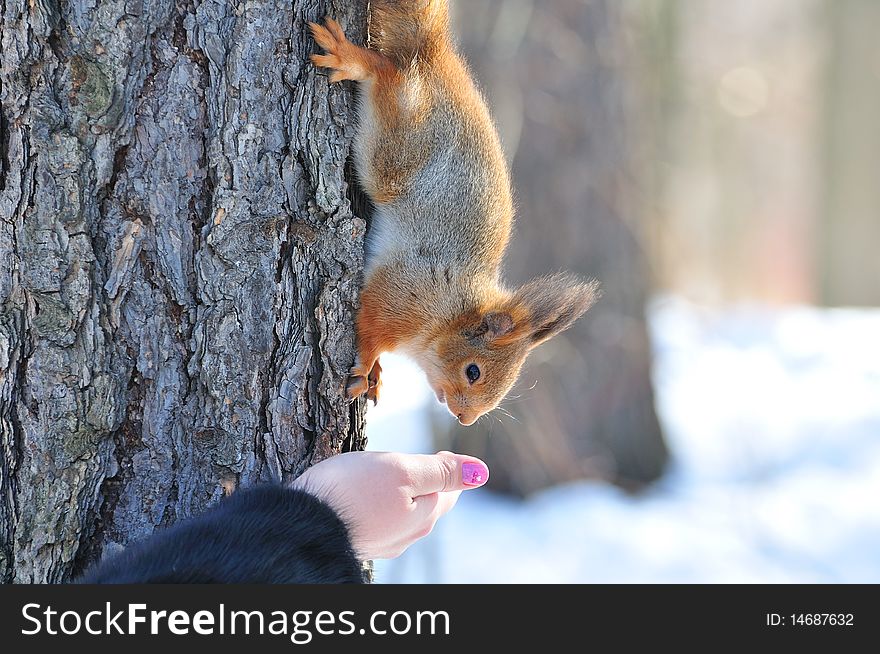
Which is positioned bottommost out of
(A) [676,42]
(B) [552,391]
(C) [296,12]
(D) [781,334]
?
(C) [296,12]

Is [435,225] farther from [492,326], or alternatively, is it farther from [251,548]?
[251,548]

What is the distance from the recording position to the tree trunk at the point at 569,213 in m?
4.34

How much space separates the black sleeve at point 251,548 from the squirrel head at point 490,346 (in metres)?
0.96

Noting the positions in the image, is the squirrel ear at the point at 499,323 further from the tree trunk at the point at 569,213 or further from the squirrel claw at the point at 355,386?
the tree trunk at the point at 569,213

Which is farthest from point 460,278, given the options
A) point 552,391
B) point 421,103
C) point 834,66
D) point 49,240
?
point 834,66

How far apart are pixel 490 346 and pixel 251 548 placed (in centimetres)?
117

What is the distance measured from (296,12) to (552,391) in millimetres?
3228

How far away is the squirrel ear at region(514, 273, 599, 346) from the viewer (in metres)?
2.18

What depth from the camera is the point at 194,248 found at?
158 cm

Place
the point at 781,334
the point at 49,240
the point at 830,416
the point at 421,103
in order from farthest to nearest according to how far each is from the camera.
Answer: the point at 781,334
the point at 830,416
the point at 421,103
the point at 49,240

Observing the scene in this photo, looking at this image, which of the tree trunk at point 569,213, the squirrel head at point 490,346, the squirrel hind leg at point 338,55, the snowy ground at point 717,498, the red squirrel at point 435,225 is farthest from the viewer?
the tree trunk at point 569,213

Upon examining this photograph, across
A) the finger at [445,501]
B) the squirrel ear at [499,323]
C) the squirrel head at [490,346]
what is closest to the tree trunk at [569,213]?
the squirrel head at [490,346]

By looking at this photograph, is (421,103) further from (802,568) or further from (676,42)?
(676,42)

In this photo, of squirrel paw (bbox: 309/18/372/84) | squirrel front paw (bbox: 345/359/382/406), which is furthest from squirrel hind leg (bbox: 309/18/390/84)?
squirrel front paw (bbox: 345/359/382/406)
